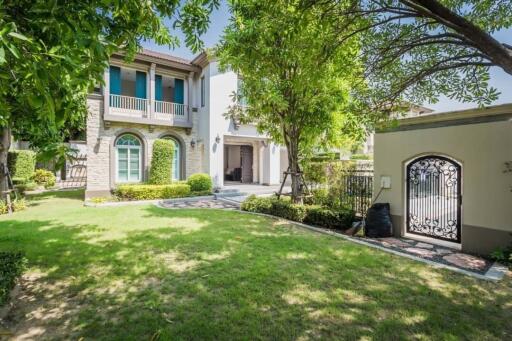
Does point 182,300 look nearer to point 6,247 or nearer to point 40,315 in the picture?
point 40,315

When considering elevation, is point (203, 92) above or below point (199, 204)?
above

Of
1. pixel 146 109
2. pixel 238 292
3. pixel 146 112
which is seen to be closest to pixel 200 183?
pixel 146 112

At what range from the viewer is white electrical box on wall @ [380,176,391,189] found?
25.3ft

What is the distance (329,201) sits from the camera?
10.3 metres

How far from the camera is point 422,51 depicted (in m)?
6.17

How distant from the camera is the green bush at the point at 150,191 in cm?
1354

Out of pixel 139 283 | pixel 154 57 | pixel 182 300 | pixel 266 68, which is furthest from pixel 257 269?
pixel 154 57

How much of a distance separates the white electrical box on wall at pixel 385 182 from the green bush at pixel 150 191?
394 inches

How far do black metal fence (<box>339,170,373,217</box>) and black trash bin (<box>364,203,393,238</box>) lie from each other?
4.15 ft

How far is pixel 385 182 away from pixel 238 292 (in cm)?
567

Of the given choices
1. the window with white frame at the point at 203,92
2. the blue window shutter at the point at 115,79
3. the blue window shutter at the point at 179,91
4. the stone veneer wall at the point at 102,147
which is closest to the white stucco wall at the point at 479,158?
the window with white frame at the point at 203,92

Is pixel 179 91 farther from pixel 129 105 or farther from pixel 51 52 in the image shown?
pixel 51 52

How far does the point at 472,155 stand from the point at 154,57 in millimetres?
15434

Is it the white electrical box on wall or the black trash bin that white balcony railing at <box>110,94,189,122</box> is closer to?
the white electrical box on wall
